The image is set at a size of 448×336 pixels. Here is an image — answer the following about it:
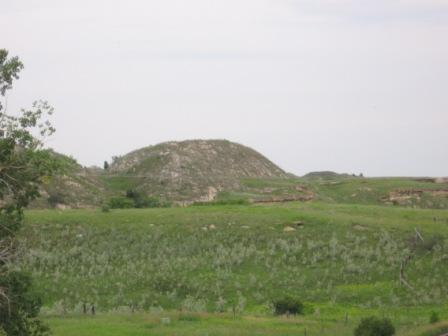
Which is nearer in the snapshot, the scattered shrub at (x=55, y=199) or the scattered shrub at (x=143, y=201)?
the scattered shrub at (x=143, y=201)

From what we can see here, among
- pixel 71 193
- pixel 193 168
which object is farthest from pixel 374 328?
pixel 193 168

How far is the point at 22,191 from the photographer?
18109 mm

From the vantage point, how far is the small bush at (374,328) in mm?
25547

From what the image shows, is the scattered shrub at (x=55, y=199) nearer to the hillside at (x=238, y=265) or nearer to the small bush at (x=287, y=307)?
the hillside at (x=238, y=265)

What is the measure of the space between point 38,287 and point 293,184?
150 ft

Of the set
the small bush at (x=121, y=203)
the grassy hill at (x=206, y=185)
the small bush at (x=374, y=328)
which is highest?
the grassy hill at (x=206, y=185)

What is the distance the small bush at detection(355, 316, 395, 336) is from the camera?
25.5m

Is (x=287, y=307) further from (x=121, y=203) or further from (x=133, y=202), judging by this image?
(x=133, y=202)

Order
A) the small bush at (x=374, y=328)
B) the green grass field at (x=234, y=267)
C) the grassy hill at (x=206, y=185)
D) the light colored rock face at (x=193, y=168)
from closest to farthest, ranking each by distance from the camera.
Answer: the small bush at (x=374, y=328) → the green grass field at (x=234, y=267) → the grassy hill at (x=206, y=185) → the light colored rock face at (x=193, y=168)

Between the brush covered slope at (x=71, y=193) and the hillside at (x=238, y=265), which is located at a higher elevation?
the brush covered slope at (x=71, y=193)

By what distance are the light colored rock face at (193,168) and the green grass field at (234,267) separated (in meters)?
22.2

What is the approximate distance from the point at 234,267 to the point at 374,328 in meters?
20.3

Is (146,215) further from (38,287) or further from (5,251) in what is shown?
(5,251)

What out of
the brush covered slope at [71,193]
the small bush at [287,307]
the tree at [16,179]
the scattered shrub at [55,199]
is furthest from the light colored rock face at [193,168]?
the tree at [16,179]
